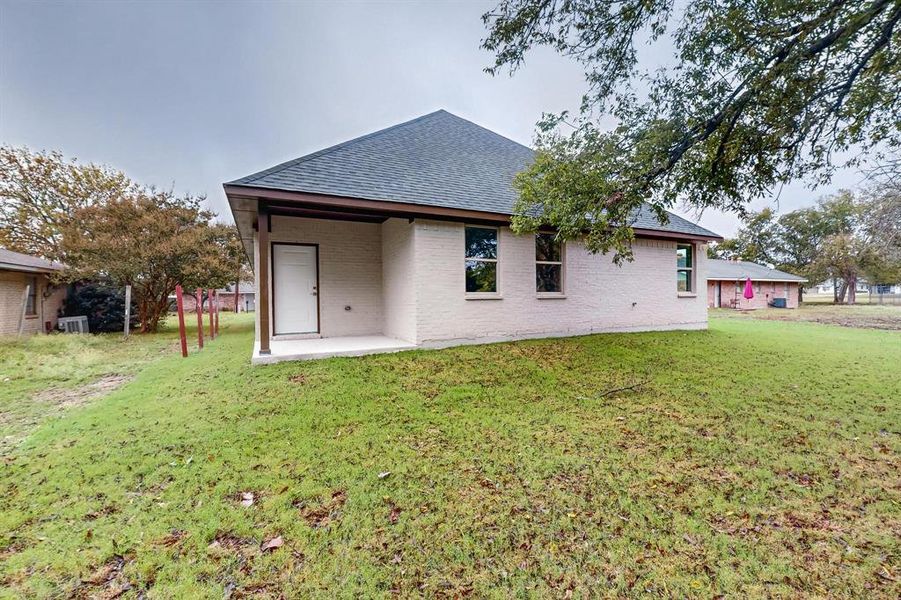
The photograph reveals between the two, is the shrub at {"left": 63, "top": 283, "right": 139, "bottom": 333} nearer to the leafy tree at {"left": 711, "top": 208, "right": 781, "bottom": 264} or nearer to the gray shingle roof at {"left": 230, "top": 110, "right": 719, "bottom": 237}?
the gray shingle roof at {"left": 230, "top": 110, "right": 719, "bottom": 237}

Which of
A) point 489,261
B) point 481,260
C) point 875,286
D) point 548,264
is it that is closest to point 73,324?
point 481,260

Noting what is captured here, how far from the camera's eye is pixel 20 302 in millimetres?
12117

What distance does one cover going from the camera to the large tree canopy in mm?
4133

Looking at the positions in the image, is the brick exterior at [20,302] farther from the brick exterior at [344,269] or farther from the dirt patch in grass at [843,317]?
the dirt patch in grass at [843,317]

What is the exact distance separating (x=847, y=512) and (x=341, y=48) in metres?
15.1

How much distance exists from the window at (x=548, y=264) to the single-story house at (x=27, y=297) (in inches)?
593

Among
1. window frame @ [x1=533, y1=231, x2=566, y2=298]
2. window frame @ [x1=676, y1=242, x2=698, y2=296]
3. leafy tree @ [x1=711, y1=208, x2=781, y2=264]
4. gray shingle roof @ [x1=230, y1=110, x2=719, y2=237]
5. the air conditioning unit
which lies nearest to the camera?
gray shingle roof @ [x1=230, y1=110, x2=719, y2=237]

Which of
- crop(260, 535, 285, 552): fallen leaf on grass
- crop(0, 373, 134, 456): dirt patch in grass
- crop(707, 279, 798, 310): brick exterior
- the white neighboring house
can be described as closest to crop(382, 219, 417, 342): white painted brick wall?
crop(0, 373, 134, 456): dirt patch in grass

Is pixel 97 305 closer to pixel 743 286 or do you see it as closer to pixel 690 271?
pixel 690 271

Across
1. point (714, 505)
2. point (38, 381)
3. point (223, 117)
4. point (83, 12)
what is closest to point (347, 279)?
point (38, 381)

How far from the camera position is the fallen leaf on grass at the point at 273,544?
2.17 m

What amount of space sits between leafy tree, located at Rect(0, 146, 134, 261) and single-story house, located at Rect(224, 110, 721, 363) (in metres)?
17.7

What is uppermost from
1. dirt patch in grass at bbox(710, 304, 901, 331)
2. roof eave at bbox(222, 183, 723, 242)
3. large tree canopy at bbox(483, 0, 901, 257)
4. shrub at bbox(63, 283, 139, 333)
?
large tree canopy at bbox(483, 0, 901, 257)

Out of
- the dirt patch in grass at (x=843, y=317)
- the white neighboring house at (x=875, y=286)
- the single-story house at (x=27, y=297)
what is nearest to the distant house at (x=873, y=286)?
the white neighboring house at (x=875, y=286)
